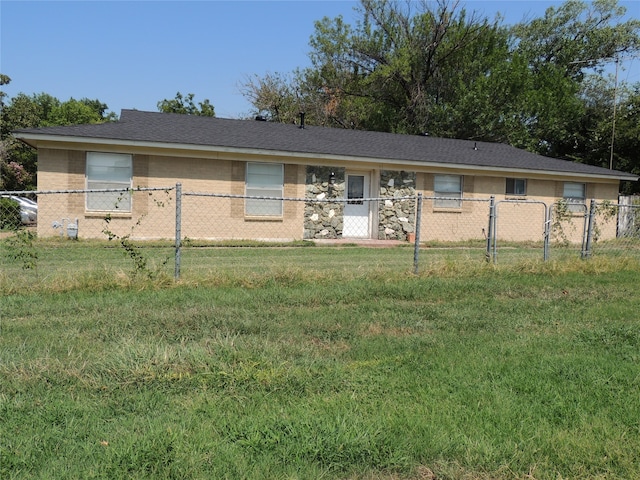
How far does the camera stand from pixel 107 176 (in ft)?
44.9

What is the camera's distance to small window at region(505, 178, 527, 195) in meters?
17.8

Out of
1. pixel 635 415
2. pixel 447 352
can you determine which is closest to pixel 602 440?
pixel 635 415

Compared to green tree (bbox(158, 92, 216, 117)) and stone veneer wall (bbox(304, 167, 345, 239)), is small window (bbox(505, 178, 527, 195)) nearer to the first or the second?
stone veneer wall (bbox(304, 167, 345, 239))

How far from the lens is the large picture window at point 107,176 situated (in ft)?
44.7

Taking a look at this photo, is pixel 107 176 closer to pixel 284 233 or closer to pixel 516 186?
pixel 284 233

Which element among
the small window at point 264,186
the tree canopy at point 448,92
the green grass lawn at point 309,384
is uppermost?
the tree canopy at point 448,92

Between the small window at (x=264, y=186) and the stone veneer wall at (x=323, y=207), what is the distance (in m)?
0.87

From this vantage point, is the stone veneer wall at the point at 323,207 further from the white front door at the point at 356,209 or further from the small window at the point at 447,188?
the small window at the point at 447,188

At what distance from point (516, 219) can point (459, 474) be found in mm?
16625

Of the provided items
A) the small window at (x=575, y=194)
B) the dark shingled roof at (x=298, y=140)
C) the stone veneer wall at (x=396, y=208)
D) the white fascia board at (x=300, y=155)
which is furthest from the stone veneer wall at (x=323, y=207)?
the small window at (x=575, y=194)

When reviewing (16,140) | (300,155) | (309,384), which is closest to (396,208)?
(300,155)

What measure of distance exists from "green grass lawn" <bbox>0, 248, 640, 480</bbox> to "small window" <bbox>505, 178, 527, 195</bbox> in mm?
11517

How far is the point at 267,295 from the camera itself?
257 inches

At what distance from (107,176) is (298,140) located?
227 inches
